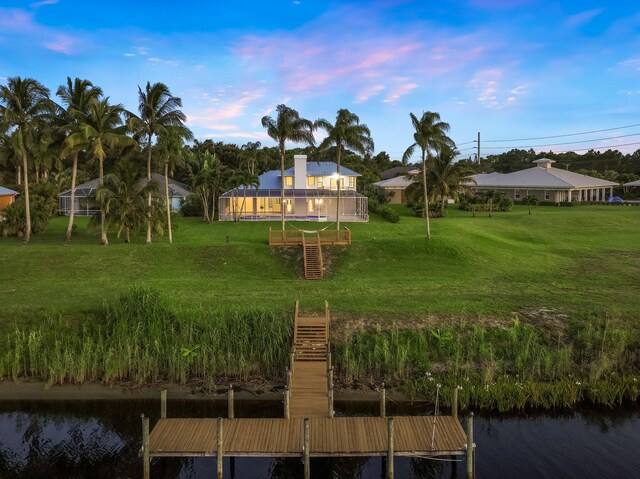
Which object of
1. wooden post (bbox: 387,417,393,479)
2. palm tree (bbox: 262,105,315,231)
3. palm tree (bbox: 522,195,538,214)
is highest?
palm tree (bbox: 262,105,315,231)

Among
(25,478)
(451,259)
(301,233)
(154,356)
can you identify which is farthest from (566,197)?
(25,478)

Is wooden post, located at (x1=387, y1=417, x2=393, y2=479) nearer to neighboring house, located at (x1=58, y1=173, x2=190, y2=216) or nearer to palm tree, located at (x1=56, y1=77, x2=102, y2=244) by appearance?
palm tree, located at (x1=56, y1=77, x2=102, y2=244)

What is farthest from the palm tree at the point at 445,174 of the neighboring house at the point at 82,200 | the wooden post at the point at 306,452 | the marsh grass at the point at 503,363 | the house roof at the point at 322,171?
the wooden post at the point at 306,452

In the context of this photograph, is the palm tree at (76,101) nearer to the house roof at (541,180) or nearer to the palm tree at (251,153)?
the palm tree at (251,153)

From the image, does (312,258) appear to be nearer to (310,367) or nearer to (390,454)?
(310,367)

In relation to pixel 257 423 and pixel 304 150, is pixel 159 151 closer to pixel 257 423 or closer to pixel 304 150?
pixel 257 423

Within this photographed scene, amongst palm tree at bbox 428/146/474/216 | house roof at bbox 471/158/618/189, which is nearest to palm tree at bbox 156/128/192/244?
palm tree at bbox 428/146/474/216

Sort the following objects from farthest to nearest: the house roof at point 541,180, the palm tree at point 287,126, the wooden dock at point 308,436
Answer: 1. the house roof at point 541,180
2. the palm tree at point 287,126
3. the wooden dock at point 308,436
